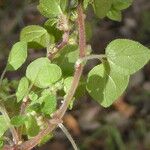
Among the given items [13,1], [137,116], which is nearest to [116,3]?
[13,1]

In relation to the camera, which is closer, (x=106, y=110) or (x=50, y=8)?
(x=50, y=8)

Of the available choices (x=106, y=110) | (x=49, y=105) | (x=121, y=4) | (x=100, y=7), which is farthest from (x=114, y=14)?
(x=106, y=110)

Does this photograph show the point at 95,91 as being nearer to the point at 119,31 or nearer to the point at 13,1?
the point at 13,1

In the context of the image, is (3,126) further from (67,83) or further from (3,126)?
(67,83)

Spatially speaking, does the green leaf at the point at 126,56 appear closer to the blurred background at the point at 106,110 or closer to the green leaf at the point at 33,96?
the green leaf at the point at 33,96

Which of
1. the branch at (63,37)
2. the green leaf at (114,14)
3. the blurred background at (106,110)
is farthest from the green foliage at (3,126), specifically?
the blurred background at (106,110)

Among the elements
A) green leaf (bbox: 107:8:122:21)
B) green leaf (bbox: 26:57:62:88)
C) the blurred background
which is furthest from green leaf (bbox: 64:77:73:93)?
the blurred background
